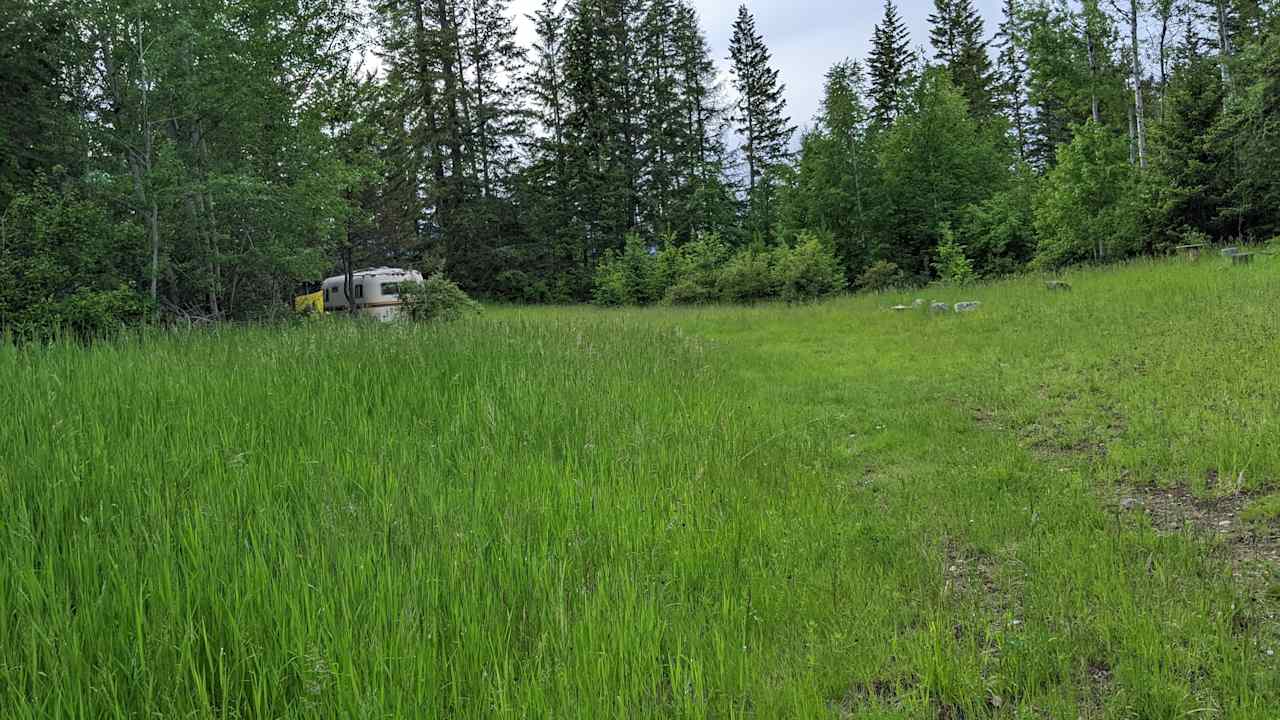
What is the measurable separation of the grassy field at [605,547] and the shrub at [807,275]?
57.4 ft

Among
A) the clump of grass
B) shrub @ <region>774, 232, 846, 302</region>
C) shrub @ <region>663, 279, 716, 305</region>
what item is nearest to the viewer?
the clump of grass

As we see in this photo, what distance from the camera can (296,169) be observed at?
1266cm

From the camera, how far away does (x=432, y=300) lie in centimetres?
1589

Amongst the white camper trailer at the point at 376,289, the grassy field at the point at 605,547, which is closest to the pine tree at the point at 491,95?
the white camper trailer at the point at 376,289

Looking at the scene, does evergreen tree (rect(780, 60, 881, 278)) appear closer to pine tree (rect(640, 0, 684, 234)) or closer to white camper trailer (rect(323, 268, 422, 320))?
pine tree (rect(640, 0, 684, 234))

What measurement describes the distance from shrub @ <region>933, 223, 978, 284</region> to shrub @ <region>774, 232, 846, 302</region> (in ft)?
12.6

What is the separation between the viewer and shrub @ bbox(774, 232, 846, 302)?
24.2 metres

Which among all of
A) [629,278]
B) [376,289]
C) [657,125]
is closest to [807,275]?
[629,278]

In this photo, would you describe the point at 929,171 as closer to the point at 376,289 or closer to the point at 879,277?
the point at 879,277

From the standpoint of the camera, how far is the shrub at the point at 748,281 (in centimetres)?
2555

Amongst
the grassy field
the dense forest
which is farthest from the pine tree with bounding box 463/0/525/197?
the grassy field

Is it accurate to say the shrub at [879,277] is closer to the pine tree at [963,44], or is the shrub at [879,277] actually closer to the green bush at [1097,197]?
the green bush at [1097,197]

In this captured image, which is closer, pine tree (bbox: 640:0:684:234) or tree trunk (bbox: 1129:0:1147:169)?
tree trunk (bbox: 1129:0:1147:169)

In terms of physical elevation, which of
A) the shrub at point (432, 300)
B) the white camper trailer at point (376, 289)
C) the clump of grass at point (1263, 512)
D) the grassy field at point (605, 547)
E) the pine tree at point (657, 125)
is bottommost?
the clump of grass at point (1263, 512)
